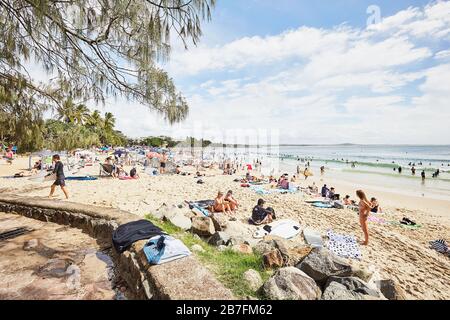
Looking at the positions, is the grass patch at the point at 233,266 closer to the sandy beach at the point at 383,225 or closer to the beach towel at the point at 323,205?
the sandy beach at the point at 383,225

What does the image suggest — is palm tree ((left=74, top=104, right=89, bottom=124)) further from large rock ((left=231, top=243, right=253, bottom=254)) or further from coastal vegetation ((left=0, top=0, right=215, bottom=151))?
large rock ((left=231, top=243, right=253, bottom=254))

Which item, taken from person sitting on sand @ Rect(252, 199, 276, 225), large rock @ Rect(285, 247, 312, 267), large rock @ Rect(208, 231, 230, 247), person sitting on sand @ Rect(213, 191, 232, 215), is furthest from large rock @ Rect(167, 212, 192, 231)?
person sitting on sand @ Rect(213, 191, 232, 215)

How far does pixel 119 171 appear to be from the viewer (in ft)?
50.4

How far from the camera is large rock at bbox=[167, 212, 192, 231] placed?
5.50m

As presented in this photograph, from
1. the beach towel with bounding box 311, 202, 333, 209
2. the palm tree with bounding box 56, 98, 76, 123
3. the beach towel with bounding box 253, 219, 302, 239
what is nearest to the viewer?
the palm tree with bounding box 56, 98, 76, 123

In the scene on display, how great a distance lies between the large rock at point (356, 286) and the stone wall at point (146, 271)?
1495mm

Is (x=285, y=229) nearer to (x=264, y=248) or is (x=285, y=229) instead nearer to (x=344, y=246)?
(x=344, y=246)

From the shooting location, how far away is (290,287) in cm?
269

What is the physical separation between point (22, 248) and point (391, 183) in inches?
917

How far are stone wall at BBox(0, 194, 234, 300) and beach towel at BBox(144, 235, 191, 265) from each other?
2.3 inches

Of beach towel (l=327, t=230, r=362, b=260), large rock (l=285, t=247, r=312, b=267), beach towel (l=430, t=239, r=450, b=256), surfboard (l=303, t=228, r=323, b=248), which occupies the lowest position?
beach towel (l=430, t=239, r=450, b=256)

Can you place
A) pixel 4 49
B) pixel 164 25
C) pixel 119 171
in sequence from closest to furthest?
pixel 164 25
pixel 4 49
pixel 119 171

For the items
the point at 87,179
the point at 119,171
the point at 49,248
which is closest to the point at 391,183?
the point at 119,171
